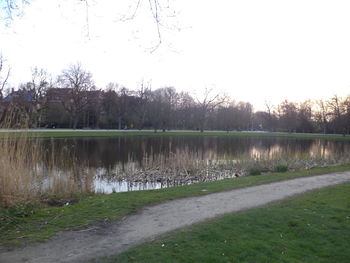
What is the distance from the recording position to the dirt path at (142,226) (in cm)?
413

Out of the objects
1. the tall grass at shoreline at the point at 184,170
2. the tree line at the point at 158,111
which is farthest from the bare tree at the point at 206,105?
the tall grass at shoreline at the point at 184,170

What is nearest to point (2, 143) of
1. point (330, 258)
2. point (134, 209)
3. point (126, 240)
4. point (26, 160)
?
point (26, 160)

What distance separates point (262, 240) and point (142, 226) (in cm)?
217

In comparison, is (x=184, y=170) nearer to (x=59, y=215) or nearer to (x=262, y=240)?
(x=59, y=215)

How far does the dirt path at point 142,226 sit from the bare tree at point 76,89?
46494 millimetres

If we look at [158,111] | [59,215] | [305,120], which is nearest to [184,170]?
[59,215]

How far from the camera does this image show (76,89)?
51469 millimetres

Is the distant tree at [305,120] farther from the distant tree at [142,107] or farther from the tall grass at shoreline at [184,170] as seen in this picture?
the tall grass at shoreline at [184,170]

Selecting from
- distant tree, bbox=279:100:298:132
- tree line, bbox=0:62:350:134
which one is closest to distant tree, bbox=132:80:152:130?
tree line, bbox=0:62:350:134

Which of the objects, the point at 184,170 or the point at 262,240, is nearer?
the point at 262,240

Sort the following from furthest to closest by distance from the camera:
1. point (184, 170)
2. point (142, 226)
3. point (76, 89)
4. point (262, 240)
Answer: point (76, 89) → point (184, 170) → point (142, 226) → point (262, 240)

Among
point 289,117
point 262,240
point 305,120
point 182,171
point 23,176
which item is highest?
point 289,117

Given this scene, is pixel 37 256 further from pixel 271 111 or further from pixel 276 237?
pixel 271 111

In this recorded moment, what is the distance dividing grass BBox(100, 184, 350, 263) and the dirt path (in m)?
0.36
